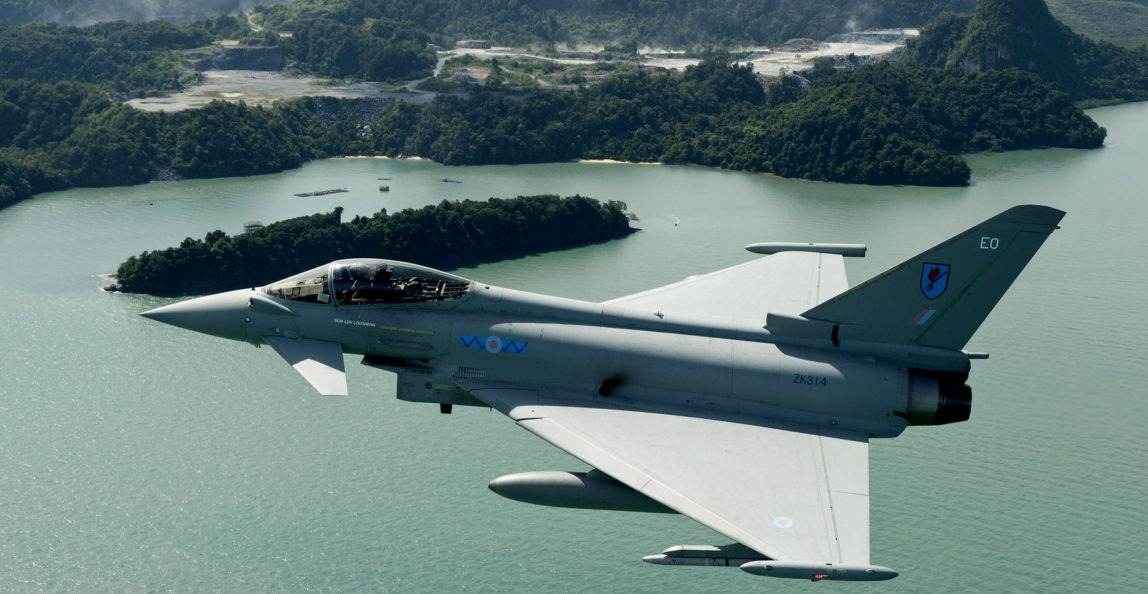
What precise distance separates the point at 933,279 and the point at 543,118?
125 metres

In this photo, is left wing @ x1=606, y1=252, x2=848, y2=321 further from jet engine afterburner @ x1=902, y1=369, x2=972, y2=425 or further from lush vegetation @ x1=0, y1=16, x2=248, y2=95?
lush vegetation @ x1=0, y1=16, x2=248, y2=95

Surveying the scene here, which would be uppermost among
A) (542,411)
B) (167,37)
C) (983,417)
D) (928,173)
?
(167,37)

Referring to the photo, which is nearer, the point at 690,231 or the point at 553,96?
the point at 690,231

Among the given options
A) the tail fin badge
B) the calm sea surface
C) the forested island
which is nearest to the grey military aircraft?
the tail fin badge

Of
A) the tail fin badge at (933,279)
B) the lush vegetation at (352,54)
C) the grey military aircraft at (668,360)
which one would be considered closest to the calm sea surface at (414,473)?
the grey military aircraft at (668,360)

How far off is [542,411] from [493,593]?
14066 mm

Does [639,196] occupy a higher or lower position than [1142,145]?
lower

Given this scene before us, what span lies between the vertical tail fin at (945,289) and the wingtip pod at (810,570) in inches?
373

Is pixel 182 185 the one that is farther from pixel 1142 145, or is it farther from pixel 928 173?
pixel 1142 145

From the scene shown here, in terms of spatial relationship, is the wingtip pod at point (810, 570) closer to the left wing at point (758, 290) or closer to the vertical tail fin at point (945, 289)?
the vertical tail fin at point (945, 289)

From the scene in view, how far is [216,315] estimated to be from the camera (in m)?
33.9

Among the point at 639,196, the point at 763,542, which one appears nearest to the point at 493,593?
the point at 763,542

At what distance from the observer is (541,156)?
487 feet

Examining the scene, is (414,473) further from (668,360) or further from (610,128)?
(610,128)
